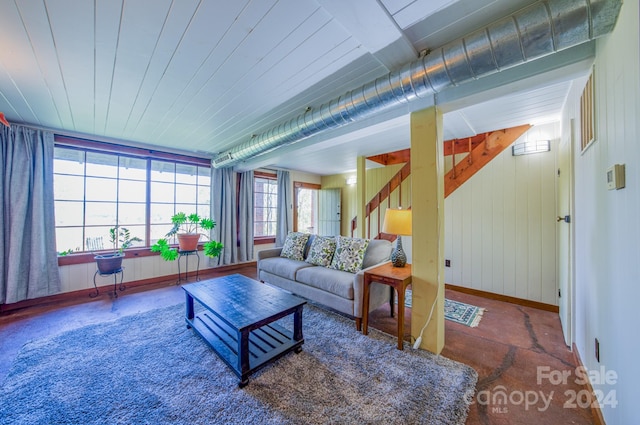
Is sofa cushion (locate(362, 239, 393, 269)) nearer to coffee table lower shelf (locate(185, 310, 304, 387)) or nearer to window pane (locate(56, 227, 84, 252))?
coffee table lower shelf (locate(185, 310, 304, 387))

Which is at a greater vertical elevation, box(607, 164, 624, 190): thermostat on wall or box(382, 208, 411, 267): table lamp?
box(607, 164, 624, 190): thermostat on wall

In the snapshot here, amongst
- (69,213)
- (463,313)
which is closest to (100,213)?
(69,213)

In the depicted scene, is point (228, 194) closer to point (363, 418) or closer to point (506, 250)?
point (363, 418)

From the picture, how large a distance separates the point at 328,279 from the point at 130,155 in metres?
3.80

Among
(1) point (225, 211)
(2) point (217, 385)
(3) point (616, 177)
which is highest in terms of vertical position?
(3) point (616, 177)

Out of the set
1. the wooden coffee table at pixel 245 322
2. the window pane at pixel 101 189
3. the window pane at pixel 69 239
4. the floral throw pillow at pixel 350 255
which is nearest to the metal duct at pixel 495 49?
the floral throw pillow at pixel 350 255

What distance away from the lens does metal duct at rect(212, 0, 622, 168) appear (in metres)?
1.03

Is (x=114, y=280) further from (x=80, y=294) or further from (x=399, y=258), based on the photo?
(x=399, y=258)

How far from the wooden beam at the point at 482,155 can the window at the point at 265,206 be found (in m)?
3.76

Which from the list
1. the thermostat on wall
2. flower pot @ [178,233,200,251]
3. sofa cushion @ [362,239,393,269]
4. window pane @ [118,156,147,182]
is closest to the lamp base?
sofa cushion @ [362,239,393,269]

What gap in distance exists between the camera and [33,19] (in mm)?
1331

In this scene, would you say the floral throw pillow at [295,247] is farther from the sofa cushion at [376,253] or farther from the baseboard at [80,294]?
the baseboard at [80,294]

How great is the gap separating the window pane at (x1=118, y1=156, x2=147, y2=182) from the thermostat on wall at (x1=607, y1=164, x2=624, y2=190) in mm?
5255

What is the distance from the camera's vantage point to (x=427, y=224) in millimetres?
1967
